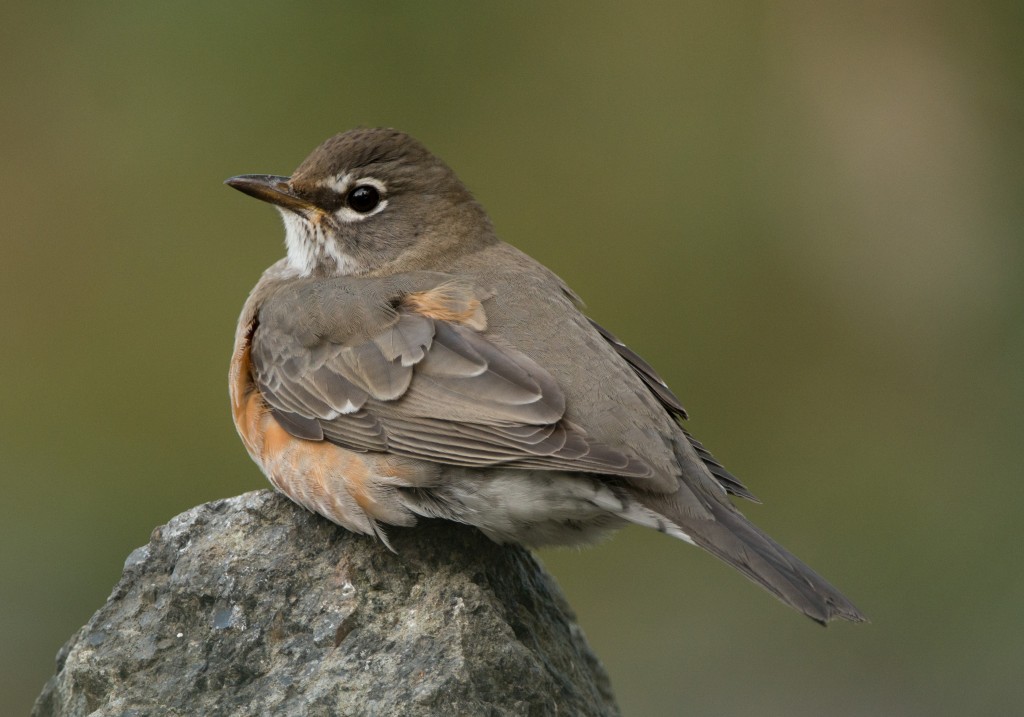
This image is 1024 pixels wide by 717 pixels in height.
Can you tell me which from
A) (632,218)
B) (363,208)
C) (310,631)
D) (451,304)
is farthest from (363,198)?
(632,218)

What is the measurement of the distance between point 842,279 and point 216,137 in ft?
17.7

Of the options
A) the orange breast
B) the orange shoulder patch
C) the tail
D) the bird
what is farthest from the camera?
the orange shoulder patch

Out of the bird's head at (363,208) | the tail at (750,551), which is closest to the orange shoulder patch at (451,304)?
the bird's head at (363,208)

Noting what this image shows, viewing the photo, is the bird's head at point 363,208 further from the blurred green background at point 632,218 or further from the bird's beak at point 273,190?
the blurred green background at point 632,218

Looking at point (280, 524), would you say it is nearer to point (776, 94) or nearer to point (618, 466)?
point (618, 466)

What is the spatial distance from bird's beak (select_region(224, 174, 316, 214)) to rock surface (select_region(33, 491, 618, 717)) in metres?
1.91

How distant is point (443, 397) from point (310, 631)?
1.20m

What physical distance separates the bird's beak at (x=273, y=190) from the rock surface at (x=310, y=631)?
6.26ft

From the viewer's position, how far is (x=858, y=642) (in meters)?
10.1

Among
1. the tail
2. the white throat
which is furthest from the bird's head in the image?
the tail

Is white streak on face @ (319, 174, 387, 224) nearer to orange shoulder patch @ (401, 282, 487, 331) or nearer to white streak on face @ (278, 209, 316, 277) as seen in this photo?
white streak on face @ (278, 209, 316, 277)

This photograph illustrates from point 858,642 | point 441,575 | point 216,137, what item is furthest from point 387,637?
point 216,137

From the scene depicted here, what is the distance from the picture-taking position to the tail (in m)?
5.52

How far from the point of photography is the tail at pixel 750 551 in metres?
5.52
